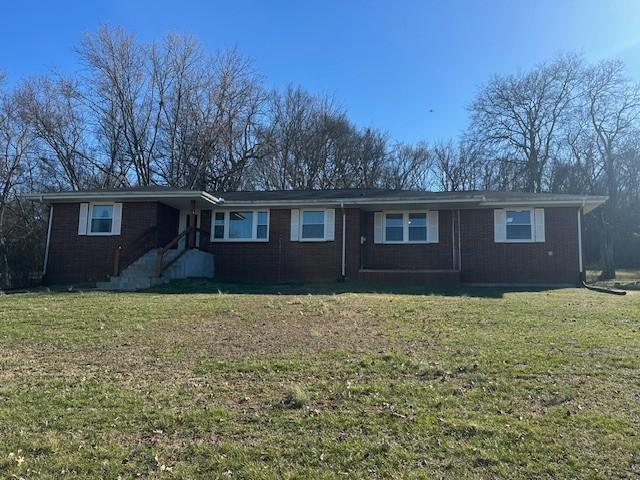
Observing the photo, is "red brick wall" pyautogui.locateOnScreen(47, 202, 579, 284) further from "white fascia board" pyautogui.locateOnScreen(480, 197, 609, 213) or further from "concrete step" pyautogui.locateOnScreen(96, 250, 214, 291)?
"concrete step" pyautogui.locateOnScreen(96, 250, 214, 291)

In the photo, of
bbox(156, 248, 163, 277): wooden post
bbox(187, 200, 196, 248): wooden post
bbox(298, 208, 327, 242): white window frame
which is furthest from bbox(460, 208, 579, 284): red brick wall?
bbox(156, 248, 163, 277): wooden post

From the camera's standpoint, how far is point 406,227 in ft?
60.1

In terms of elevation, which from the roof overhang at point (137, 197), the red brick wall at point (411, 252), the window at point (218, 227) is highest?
the roof overhang at point (137, 197)

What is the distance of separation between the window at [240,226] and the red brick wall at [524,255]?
7.15 metres

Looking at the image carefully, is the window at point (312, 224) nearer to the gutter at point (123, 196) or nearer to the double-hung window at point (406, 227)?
the double-hung window at point (406, 227)

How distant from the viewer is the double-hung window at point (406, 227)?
18062 mm

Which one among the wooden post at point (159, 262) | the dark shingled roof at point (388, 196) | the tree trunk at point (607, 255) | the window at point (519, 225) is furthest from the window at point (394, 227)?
the tree trunk at point (607, 255)

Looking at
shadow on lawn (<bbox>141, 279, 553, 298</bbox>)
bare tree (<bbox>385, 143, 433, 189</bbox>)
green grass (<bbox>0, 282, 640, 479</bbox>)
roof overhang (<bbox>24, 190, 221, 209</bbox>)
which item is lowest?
green grass (<bbox>0, 282, 640, 479</bbox>)

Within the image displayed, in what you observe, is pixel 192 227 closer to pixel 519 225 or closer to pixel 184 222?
pixel 184 222

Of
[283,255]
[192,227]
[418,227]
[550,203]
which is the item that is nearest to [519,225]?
[550,203]

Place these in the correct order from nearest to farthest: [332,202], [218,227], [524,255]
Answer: [524,255], [332,202], [218,227]

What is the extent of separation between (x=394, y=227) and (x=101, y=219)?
34.1 feet

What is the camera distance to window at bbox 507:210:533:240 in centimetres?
1744

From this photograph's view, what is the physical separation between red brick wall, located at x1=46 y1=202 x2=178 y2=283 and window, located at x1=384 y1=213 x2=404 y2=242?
7.99 meters
